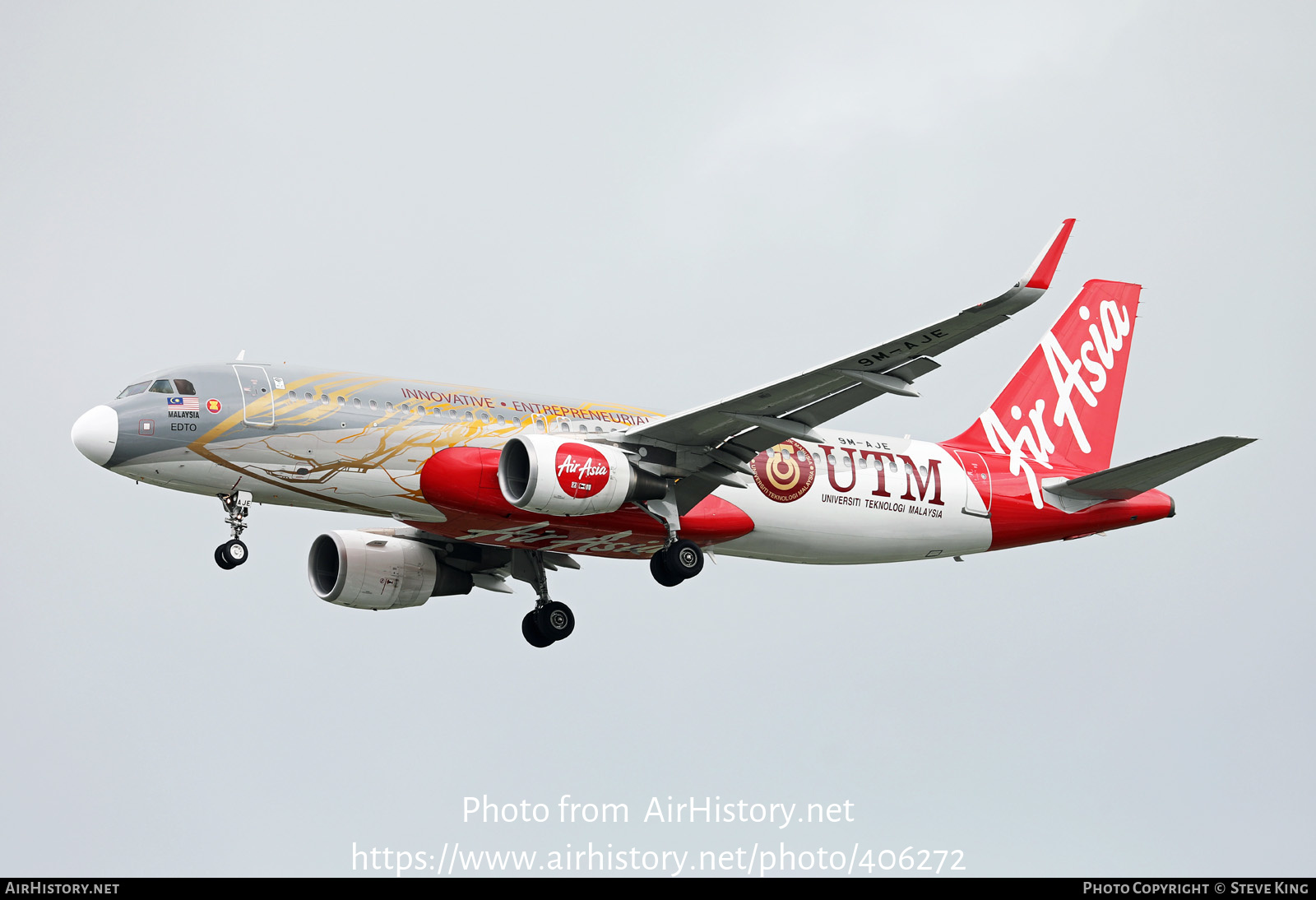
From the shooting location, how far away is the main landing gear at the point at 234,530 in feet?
98.8

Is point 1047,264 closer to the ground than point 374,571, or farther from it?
farther from it

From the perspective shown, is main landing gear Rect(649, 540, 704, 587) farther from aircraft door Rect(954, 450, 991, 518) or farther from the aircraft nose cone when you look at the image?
the aircraft nose cone

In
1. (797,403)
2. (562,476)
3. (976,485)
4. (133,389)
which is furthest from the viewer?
(976,485)

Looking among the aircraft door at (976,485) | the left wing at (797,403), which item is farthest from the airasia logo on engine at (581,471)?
the aircraft door at (976,485)

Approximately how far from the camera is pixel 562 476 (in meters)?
30.7

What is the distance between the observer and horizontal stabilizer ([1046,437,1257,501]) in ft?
107

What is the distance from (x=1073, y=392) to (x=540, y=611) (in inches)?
590

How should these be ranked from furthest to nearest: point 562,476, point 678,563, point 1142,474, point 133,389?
point 1142,474 < point 678,563 < point 562,476 < point 133,389

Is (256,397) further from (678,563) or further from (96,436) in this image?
(678,563)

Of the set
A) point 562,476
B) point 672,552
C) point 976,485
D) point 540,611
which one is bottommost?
point 540,611

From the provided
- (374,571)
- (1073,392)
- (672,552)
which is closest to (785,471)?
(672,552)

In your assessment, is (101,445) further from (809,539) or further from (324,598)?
(809,539)

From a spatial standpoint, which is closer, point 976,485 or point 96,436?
point 96,436

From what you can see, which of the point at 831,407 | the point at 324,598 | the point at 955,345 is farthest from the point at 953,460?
the point at 324,598
